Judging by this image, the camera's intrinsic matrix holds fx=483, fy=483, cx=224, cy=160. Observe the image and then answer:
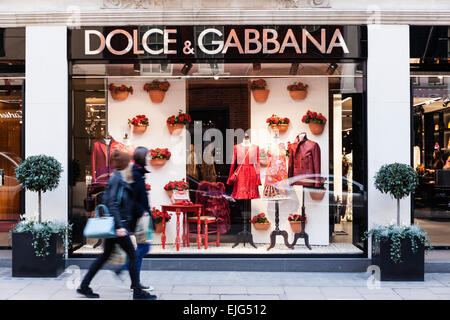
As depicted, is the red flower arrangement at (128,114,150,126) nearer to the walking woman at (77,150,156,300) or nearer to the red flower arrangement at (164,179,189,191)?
the red flower arrangement at (164,179,189,191)

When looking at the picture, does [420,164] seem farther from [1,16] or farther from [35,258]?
[1,16]

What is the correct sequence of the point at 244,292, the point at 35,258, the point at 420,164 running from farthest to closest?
the point at 420,164
the point at 35,258
the point at 244,292

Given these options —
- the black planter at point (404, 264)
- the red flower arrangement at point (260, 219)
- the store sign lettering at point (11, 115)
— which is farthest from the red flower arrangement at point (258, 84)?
the store sign lettering at point (11, 115)

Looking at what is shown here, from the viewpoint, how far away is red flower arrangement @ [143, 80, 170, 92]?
9469 millimetres

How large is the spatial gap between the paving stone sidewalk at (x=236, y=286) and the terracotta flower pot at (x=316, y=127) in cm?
295

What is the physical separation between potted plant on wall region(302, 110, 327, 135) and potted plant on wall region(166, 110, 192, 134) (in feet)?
7.75

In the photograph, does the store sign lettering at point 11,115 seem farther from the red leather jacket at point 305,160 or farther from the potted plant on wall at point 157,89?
the red leather jacket at point 305,160

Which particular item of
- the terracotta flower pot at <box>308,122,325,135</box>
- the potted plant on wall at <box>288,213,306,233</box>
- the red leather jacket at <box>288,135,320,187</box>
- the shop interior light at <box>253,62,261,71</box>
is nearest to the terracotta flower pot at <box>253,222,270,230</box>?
the potted plant on wall at <box>288,213,306,233</box>

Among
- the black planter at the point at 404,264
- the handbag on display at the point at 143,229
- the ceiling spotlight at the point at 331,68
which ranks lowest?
the black planter at the point at 404,264

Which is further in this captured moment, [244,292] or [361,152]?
[361,152]

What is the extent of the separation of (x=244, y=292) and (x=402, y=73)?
456cm

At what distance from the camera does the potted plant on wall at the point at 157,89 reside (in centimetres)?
948

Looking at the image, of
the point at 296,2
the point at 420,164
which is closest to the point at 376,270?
the point at 420,164

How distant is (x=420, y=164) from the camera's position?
31.2 ft
